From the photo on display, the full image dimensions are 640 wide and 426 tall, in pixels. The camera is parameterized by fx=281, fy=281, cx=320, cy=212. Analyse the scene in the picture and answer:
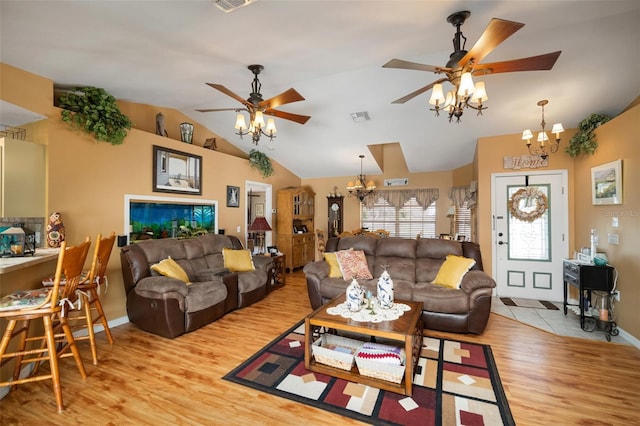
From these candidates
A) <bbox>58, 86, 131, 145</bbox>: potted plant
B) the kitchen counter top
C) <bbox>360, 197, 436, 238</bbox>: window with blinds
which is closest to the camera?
the kitchen counter top

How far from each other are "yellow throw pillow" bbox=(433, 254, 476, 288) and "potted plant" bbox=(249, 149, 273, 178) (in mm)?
4030

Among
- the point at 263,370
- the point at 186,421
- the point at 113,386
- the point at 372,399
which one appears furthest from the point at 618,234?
the point at 113,386

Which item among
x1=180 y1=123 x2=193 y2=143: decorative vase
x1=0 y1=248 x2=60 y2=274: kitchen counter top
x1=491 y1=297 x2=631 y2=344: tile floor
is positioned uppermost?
x1=180 y1=123 x2=193 y2=143: decorative vase

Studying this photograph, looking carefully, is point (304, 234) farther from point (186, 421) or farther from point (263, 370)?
point (186, 421)

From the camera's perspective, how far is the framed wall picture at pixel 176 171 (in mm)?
4055

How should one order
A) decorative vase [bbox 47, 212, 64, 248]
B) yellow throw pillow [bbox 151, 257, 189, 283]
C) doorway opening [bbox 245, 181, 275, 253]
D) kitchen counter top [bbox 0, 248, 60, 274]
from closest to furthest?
kitchen counter top [bbox 0, 248, 60, 274] → decorative vase [bbox 47, 212, 64, 248] → yellow throw pillow [bbox 151, 257, 189, 283] → doorway opening [bbox 245, 181, 275, 253]

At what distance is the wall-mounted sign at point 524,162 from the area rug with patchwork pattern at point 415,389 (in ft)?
10.3

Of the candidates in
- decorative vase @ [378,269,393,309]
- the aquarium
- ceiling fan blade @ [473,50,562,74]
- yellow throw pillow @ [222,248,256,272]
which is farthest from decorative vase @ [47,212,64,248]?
ceiling fan blade @ [473,50,562,74]

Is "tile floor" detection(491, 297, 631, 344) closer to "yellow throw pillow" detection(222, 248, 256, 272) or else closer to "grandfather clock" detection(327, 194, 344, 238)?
"yellow throw pillow" detection(222, 248, 256, 272)

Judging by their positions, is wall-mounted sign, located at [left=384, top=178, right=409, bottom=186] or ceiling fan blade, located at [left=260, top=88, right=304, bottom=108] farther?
wall-mounted sign, located at [left=384, top=178, right=409, bottom=186]

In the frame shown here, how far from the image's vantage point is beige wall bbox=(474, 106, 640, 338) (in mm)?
2977

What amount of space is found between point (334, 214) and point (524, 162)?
4.38 meters

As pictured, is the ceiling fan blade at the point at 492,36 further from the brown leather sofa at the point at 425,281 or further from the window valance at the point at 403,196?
the window valance at the point at 403,196

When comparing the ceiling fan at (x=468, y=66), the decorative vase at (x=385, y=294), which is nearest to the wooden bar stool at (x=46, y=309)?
the decorative vase at (x=385, y=294)
